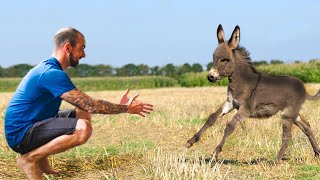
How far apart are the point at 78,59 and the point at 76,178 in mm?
1567

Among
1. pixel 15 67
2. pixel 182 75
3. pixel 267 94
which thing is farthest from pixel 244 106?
→ pixel 15 67

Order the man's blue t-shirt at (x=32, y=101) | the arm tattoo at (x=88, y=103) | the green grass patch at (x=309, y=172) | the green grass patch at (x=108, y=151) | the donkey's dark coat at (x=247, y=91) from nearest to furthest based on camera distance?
the arm tattoo at (x=88, y=103) → the man's blue t-shirt at (x=32, y=101) → the green grass patch at (x=309, y=172) → the donkey's dark coat at (x=247, y=91) → the green grass patch at (x=108, y=151)

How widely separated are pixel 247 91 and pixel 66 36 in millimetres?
3204

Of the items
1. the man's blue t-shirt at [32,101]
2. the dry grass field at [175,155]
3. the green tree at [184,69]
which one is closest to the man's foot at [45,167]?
the dry grass field at [175,155]

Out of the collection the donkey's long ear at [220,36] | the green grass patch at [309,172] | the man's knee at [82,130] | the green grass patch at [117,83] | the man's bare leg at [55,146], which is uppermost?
the donkey's long ear at [220,36]

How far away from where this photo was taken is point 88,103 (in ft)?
19.5

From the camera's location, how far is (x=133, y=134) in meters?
11.1

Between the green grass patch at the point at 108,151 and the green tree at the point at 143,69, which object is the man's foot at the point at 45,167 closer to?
the green grass patch at the point at 108,151

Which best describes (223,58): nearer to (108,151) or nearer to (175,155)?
(175,155)

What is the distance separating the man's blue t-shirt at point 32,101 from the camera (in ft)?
19.4

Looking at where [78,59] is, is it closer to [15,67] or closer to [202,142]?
[202,142]

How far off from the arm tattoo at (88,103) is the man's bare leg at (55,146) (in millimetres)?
264

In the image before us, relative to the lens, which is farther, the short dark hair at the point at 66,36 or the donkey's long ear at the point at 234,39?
the donkey's long ear at the point at 234,39

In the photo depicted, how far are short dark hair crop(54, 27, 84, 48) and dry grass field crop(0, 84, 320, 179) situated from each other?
1738 mm
